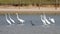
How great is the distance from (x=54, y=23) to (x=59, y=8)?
423 inches

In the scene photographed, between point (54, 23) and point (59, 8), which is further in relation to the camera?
point (59, 8)

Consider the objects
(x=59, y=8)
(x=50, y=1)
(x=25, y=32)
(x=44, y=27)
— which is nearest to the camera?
(x=25, y=32)

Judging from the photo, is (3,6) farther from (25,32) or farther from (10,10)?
(25,32)

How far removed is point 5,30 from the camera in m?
24.8

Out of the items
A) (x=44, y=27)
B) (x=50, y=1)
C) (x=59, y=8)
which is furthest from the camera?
(x=50, y=1)

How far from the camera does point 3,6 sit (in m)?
39.5

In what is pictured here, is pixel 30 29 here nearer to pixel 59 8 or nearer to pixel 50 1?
pixel 59 8

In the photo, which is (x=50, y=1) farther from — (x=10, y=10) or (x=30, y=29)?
(x=30, y=29)

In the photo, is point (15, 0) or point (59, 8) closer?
point (59, 8)

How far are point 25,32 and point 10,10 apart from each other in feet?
44.1

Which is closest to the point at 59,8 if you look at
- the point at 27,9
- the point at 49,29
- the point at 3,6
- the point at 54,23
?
the point at 27,9

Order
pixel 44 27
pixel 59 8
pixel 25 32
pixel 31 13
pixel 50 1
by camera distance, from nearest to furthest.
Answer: pixel 25 32 → pixel 44 27 → pixel 31 13 → pixel 59 8 → pixel 50 1

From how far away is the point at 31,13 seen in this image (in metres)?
35.2

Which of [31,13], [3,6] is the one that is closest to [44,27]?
[31,13]
